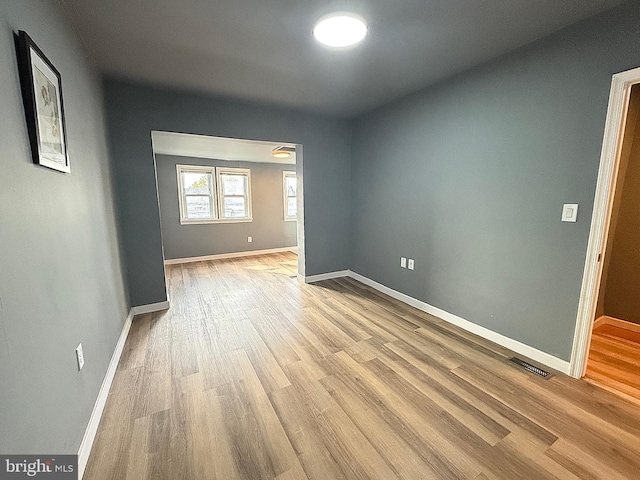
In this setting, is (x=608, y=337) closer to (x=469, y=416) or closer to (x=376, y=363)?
(x=469, y=416)

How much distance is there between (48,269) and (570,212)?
311 centimetres

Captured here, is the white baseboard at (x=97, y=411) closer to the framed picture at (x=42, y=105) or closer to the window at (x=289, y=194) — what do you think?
the framed picture at (x=42, y=105)

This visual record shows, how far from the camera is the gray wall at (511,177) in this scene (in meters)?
1.82

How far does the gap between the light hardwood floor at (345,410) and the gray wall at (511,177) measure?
18.2 inches

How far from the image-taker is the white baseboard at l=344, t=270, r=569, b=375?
2070 millimetres

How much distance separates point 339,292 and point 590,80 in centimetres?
307

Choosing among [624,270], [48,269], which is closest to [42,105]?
[48,269]

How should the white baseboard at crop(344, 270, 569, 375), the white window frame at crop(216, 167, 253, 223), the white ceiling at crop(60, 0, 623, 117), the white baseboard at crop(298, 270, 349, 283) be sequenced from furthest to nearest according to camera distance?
the white window frame at crop(216, 167, 253, 223)
the white baseboard at crop(298, 270, 349, 283)
the white baseboard at crop(344, 270, 569, 375)
the white ceiling at crop(60, 0, 623, 117)

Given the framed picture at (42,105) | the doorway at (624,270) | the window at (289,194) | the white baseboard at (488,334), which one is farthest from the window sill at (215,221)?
the doorway at (624,270)

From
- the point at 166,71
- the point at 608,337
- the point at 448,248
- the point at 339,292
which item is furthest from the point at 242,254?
the point at 608,337

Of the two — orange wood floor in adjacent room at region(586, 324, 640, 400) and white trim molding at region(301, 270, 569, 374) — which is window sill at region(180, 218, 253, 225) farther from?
orange wood floor in adjacent room at region(586, 324, 640, 400)

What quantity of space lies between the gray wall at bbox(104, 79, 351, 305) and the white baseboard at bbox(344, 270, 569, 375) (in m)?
1.73

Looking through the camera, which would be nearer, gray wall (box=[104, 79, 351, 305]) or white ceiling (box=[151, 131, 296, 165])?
gray wall (box=[104, 79, 351, 305])

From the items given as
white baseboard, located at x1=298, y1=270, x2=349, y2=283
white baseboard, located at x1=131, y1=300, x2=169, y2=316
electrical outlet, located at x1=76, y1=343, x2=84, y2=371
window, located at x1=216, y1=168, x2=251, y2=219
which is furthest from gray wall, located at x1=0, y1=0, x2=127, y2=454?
window, located at x1=216, y1=168, x2=251, y2=219
